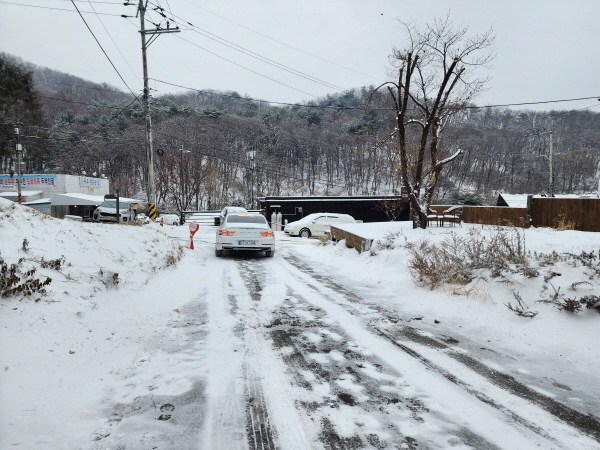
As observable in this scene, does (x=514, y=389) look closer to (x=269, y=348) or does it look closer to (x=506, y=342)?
(x=506, y=342)

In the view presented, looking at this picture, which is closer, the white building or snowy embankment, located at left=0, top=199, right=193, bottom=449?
Result: snowy embankment, located at left=0, top=199, right=193, bottom=449

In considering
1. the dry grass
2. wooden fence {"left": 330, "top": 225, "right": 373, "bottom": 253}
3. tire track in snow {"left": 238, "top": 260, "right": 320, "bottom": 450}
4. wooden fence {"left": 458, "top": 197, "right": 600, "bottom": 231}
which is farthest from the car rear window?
the dry grass

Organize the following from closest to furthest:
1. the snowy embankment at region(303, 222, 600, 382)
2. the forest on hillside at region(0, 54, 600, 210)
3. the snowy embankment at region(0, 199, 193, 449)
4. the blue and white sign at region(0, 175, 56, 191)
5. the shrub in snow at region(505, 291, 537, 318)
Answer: the snowy embankment at region(0, 199, 193, 449) → the snowy embankment at region(303, 222, 600, 382) → the shrub in snow at region(505, 291, 537, 318) → the blue and white sign at region(0, 175, 56, 191) → the forest on hillside at region(0, 54, 600, 210)

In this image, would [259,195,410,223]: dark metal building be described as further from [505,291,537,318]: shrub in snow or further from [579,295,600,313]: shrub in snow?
[579,295,600,313]: shrub in snow

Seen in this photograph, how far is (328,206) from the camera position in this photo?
30641 mm

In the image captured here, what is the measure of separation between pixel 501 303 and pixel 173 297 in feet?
18.1

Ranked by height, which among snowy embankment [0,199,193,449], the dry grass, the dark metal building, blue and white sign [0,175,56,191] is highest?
blue and white sign [0,175,56,191]

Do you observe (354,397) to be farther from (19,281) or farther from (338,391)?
(19,281)

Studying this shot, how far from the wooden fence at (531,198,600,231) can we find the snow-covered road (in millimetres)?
11058

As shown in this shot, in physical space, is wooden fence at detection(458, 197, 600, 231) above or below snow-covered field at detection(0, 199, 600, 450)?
above

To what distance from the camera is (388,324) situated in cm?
484

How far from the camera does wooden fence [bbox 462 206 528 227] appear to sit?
14.6 meters

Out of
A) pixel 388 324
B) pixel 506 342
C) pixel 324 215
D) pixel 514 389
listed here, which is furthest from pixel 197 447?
pixel 324 215

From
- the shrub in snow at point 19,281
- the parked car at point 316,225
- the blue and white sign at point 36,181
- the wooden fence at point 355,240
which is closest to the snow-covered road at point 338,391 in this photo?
the shrub in snow at point 19,281
